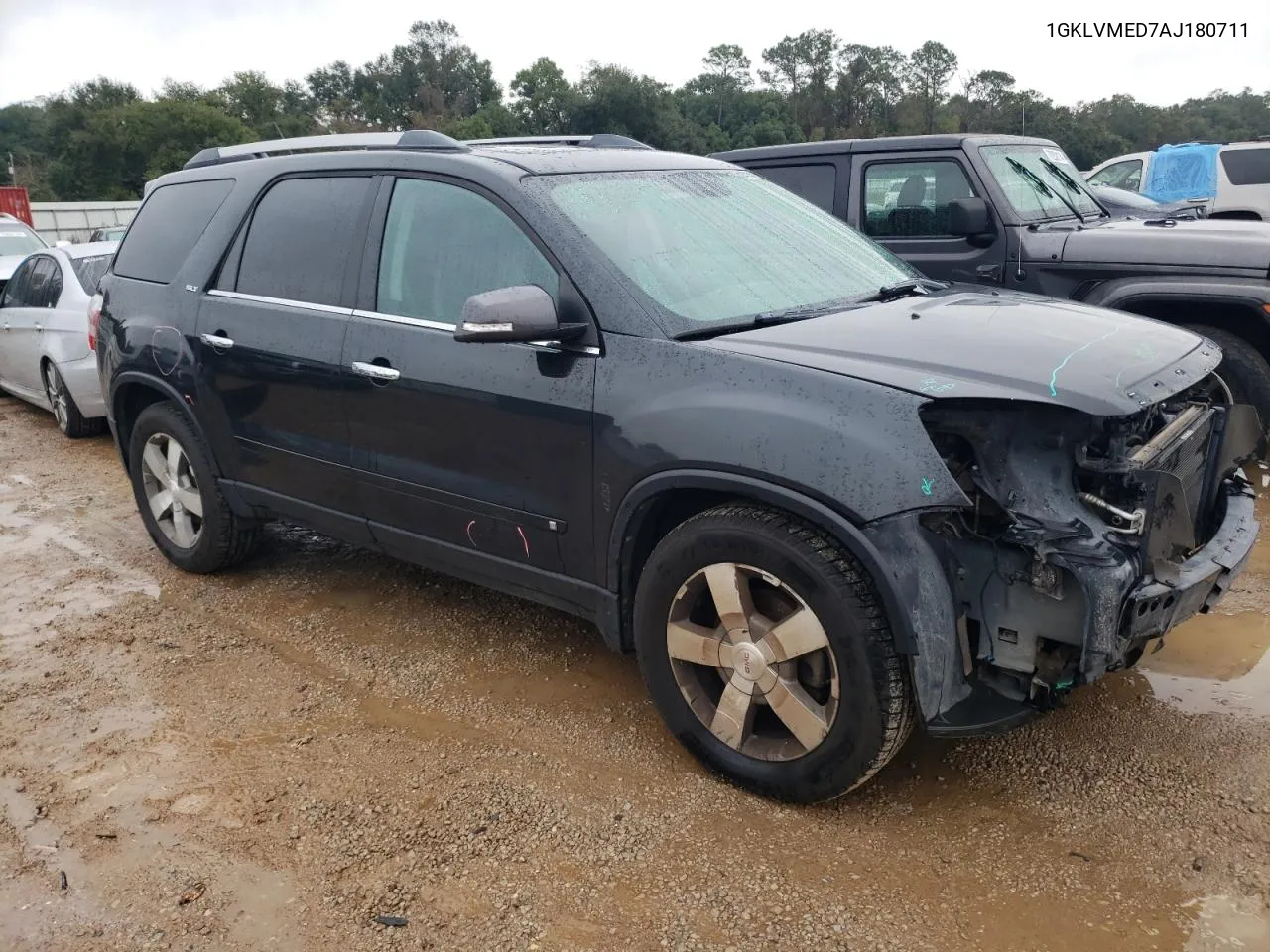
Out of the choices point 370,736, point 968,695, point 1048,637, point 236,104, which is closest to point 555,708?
point 370,736

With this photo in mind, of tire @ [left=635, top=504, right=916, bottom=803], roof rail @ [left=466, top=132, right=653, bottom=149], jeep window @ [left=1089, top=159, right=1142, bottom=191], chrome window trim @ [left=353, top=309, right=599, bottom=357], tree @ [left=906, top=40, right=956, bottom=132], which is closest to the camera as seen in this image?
tire @ [left=635, top=504, right=916, bottom=803]

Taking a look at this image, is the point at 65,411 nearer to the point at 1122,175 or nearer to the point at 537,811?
the point at 537,811

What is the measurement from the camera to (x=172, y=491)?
4828mm

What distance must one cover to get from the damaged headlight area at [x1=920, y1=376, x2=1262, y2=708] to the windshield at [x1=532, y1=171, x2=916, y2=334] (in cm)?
88

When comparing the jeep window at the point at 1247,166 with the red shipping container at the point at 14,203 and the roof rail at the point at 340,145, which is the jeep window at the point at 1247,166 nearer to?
the roof rail at the point at 340,145

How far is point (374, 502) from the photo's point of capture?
3789 millimetres

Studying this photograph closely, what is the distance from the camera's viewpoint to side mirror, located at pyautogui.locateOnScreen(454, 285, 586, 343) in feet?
9.50

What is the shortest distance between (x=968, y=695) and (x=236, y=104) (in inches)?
3474

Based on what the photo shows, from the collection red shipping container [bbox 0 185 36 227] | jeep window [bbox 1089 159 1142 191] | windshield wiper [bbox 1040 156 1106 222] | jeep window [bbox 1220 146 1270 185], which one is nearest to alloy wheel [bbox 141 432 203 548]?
windshield wiper [bbox 1040 156 1106 222]

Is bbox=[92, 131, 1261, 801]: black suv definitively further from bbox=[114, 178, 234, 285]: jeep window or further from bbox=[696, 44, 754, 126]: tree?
bbox=[696, 44, 754, 126]: tree

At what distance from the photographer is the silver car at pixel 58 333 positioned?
768cm

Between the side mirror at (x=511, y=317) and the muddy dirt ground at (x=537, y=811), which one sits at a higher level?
the side mirror at (x=511, y=317)

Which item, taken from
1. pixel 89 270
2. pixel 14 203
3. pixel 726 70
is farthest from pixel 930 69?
pixel 89 270

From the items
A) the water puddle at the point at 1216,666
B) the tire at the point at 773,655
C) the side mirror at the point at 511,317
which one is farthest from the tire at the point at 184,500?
the water puddle at the point at 1216,666
